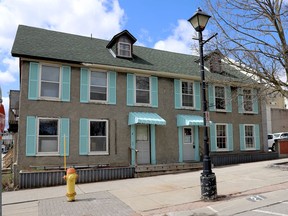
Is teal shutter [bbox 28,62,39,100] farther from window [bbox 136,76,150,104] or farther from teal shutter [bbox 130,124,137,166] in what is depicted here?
window [bbox 136,76,150,104]

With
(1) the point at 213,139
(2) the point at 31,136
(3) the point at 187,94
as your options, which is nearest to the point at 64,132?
(2) the point at 31,136

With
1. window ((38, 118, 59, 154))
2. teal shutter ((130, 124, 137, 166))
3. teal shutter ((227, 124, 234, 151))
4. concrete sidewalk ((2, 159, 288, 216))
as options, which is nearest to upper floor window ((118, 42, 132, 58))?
teal shutter ((130, 124, 137, 166))

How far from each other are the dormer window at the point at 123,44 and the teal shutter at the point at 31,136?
6409mm

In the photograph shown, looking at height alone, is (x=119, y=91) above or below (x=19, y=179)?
above

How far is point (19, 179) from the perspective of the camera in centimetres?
1166

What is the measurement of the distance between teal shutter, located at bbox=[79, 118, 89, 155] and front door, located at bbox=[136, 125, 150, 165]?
2.97m

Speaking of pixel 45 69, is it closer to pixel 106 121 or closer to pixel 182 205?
pixel 106 121

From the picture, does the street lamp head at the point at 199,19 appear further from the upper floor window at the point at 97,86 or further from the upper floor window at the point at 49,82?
the upper floor window at the point at 49,82

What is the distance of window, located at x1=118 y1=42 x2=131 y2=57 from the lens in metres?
16.8

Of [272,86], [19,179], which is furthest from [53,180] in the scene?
[272,86]

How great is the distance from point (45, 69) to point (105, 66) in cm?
311

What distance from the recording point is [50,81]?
13.9m

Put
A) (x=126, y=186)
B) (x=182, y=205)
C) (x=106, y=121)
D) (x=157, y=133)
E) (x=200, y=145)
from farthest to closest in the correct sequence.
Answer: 1. (x=200, y=145)
2. (x=157, y=133)
3. (x=106, y=121)
4. (x=126, y=186)
5. (x=182, y=205)

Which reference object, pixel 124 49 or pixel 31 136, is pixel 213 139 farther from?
pixel 31 136
